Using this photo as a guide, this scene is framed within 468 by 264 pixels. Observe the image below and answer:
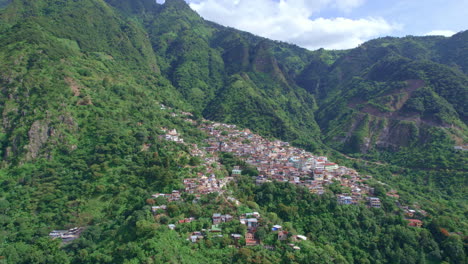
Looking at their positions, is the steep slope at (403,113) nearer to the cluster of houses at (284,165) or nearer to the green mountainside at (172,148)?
the green mountainside at (172,148)

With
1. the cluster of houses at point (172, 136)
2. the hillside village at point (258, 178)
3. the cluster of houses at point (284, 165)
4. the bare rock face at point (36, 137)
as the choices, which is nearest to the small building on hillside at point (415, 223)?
the hillside village at point (258, 178)

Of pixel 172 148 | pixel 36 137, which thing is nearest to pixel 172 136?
pixel 172 148

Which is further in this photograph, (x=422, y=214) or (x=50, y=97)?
(x=50, y=97)

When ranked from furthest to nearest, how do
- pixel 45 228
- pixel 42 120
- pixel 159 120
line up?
1. pixel 159 120
2. pixel 42 120
3. pixel 45 228

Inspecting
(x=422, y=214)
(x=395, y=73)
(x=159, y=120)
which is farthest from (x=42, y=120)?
(x=395, y=73)

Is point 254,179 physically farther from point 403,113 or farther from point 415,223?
point 403,113

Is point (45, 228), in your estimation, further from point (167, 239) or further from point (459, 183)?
point (459, 183)
